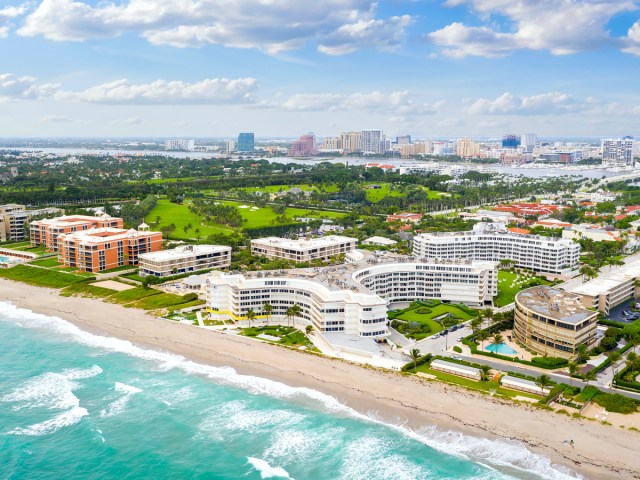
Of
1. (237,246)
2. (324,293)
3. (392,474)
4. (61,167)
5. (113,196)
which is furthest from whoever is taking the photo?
(61,167)

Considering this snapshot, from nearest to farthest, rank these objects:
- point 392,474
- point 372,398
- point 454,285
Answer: point 392,474
point 372,398
point 454,285

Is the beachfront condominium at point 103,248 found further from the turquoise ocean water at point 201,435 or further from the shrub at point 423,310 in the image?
the shrub at point 423,310

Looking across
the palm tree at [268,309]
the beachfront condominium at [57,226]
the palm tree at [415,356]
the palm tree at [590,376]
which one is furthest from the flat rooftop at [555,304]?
the beachfront condominium at [57,226]

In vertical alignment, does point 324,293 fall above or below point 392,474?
above

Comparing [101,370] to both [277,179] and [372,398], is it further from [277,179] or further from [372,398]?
[277,179]

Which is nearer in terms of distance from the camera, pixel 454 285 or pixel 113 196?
pixel 454 285

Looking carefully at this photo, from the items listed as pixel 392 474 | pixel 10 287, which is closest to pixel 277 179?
pixel 10 287
